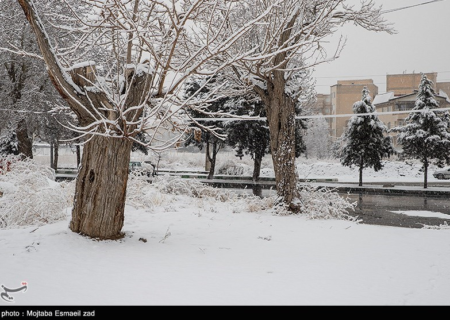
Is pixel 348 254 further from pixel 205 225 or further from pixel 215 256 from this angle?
pixel 205 225

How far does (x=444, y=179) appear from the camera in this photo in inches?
1051

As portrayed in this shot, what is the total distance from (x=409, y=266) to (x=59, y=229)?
4766 mm

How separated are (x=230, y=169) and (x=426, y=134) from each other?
45.6 ft

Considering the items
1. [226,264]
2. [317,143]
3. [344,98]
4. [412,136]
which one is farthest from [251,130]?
[344,98]

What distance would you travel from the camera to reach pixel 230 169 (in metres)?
27.5

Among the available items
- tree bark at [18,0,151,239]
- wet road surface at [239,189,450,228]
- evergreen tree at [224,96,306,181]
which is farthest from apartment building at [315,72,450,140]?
tree bark at [18,0,151,239]

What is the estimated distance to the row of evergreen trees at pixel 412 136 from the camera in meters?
20.0

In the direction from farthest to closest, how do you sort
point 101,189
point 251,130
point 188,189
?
point 251,130 → point 188,189 → point 101,189

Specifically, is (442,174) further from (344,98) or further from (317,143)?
(344,98)

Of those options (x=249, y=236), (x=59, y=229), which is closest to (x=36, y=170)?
(x=59, y=229)

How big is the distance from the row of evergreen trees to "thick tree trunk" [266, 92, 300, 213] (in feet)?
38.6

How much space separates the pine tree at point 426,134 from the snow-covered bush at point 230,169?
38.6ft

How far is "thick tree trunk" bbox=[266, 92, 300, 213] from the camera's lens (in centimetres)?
848

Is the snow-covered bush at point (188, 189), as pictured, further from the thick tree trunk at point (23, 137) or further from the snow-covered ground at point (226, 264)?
the thick tree trunk at point (23, 137)
